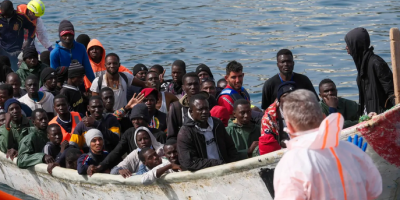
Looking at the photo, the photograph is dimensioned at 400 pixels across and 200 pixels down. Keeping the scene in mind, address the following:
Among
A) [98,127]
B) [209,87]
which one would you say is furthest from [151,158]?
[209,87]

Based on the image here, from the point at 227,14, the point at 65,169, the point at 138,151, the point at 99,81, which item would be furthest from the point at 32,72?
the point at 227,14

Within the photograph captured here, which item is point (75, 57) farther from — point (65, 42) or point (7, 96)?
point (7, 96)

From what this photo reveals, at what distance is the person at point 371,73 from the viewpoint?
19.7ft

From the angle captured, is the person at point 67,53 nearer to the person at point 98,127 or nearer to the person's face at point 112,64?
the person's face at point 112,64

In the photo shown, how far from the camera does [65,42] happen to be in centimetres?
855

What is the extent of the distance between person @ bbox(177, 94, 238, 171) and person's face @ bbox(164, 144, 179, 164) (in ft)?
0.90

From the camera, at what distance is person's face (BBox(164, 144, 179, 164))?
6.00 meters

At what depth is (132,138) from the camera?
6.43m

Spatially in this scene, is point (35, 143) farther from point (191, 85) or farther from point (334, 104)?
point (334, 104)

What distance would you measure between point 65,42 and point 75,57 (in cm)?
24

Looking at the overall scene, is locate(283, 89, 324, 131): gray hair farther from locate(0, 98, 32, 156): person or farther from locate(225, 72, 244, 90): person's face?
locate(0, 98, 32, 156): person

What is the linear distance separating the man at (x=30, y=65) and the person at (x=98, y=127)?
2.12 metres

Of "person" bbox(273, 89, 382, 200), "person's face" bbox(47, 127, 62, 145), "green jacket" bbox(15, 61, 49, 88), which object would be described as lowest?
"person's face" bbox(47, 127, 62, 145)

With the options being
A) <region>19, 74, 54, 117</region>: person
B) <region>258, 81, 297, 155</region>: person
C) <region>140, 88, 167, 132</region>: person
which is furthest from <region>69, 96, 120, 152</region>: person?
<region>258, 81, 297, 155</region>: person
